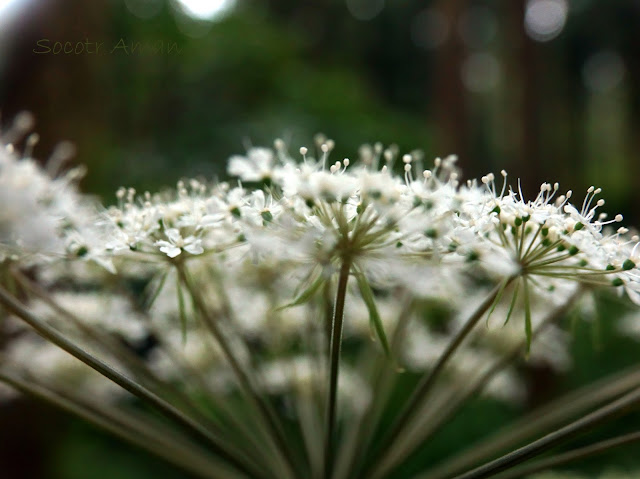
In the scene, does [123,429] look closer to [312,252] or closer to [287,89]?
[312,252]

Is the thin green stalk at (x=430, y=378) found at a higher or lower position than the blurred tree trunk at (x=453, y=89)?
lower

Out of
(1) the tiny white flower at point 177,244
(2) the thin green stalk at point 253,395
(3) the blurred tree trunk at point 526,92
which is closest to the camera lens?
(1) the tiny white flower at point 177,244

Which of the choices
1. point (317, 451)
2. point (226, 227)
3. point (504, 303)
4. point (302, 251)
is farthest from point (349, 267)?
point (504, 303)

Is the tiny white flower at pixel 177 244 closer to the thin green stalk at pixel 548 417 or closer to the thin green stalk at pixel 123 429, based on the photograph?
the thin green stalk at pixel 123 429

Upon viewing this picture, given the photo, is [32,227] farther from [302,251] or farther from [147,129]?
[147,129]

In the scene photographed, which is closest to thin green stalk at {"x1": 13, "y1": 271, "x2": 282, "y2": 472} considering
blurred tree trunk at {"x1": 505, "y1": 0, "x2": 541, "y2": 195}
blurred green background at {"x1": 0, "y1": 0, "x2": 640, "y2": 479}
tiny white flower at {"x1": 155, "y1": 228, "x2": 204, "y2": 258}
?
tiny white flower at {"x1": 155, "y1": 228, "x2": 204, "y2": 258}

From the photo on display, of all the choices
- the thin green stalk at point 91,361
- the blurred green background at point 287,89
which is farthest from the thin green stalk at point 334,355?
the blurred green background at point 287,89
